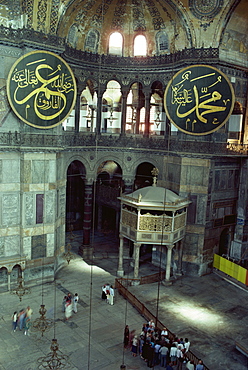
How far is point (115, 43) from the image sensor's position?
17.3 metres

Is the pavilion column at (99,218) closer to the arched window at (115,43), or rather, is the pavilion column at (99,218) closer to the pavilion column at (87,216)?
the pavilion column at (87,216)

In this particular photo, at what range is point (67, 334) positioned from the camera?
36.5ft

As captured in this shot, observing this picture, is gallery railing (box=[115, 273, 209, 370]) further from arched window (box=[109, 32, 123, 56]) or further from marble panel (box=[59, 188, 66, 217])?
arched window (box=[109, 32, 123, 56])

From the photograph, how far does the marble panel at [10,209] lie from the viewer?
13.5 metres

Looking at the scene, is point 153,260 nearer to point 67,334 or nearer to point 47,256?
point 47,256

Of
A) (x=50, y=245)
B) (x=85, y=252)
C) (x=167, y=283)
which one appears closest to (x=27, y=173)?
(x=50, y=245)

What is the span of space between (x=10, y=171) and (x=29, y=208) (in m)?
1.46

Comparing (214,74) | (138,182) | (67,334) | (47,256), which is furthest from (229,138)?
(67,334)

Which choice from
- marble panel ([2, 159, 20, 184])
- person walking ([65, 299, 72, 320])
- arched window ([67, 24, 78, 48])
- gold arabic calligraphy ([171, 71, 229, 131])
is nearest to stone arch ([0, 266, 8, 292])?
person walking ([65, 299, 72, 320])

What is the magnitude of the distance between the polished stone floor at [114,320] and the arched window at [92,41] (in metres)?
9.13

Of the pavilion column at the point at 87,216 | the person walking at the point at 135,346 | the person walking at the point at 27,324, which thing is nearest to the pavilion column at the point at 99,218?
the pavilion column at the point at 87,216

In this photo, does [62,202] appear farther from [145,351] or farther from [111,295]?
[145,351]

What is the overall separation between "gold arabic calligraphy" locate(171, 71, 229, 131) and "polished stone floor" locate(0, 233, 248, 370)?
6.26 meters

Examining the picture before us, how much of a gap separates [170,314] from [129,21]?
12.1 meters
